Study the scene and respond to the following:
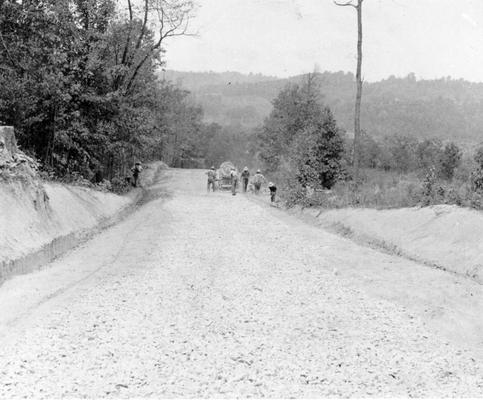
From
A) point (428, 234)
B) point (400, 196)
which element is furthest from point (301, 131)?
point (428, 234)

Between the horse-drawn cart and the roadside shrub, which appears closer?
the horse-drawn cart

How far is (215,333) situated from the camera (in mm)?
7613

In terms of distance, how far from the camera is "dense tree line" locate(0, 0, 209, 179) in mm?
21031

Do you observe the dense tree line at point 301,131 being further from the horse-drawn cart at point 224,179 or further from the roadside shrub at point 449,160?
the roadside shrub at point 449,160

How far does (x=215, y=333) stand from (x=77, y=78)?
2175 cm

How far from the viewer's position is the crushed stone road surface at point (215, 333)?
6.02 m

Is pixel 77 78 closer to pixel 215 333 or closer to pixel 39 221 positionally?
pixel 39 221

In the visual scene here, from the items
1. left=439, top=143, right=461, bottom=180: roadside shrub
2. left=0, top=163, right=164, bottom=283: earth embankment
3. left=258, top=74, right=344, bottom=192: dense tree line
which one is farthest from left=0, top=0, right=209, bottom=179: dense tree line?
left=439, top=143, right=461, bottom=180: roadside shrub

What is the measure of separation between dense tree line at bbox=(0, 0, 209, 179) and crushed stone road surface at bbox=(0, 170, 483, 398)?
1158 cm

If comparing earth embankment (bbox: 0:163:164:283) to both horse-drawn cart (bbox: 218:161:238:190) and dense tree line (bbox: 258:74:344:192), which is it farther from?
horse-drawn cart (bbox: 218:161:238:190)

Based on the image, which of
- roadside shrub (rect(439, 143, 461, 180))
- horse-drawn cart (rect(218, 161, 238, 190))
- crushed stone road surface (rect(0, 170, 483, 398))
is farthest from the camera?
roadside shrub (rect(439, 143, 461, 180))

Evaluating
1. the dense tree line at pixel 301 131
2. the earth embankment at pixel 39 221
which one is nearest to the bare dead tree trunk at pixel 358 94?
the dense tree line at pixel 301 131

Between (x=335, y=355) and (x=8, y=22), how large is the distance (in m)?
18.7

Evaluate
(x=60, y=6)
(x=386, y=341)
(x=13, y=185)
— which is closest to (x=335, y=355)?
(x=386, y=341)
